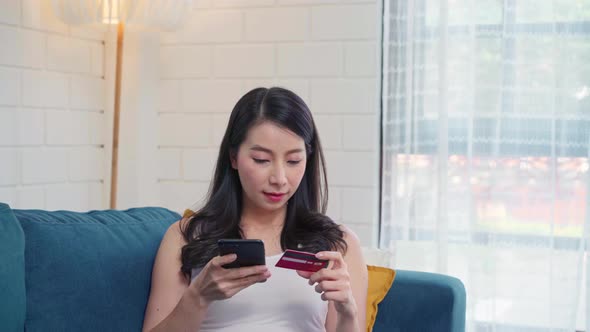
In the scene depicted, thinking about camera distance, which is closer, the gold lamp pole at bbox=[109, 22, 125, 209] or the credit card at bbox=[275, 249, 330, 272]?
the credit card at bbox=[275, 249, 330, 272]

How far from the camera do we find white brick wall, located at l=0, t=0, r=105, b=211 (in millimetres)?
2498

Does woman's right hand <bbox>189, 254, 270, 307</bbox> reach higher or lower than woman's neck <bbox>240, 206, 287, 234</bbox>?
lower

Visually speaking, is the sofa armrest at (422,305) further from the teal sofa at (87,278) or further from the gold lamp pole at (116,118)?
the gold lamp pole at (116,118)

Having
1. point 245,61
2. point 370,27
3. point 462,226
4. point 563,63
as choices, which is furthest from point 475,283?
point 245,61

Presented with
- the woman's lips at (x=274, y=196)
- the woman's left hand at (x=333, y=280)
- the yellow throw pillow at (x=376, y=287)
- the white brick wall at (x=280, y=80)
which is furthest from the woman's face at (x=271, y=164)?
the white brick wall at (x=280, y=80)

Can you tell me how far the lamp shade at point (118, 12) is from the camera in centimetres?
262

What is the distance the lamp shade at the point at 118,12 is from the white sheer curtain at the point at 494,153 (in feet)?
2.77

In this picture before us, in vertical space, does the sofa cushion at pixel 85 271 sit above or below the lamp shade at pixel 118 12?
below

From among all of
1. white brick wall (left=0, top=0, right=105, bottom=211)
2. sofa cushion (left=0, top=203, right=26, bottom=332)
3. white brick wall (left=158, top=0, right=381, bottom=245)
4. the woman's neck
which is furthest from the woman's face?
white brick wall (left=158, top=0, right=381, bottom=245)

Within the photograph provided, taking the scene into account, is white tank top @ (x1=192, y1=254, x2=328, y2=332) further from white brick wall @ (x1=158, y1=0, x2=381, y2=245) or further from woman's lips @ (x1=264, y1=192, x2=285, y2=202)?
white brick wall @ (x1=158, y1=0, x2=381, y2=245)

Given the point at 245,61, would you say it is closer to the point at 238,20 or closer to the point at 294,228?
the point at 238,20

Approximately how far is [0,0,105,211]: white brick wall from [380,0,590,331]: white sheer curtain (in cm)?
111

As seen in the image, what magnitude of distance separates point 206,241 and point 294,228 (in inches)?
9.3

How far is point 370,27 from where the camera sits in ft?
9.71
